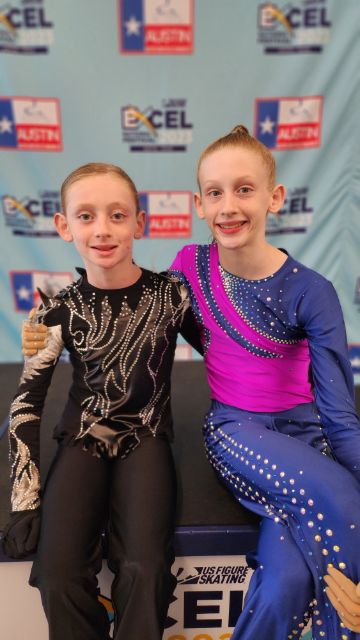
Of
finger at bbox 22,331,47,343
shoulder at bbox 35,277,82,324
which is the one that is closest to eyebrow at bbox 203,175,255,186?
shoulder at bbox 35,277,82,324

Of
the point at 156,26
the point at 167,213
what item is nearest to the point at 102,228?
the point at 167,213

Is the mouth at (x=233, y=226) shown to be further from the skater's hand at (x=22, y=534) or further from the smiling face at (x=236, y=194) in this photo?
the skater's hand at (x=22, y=534)

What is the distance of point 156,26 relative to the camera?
1844 millimetres

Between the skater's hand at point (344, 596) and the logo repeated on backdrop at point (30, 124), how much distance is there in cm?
182

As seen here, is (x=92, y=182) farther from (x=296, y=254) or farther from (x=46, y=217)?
(x=296, y=254)

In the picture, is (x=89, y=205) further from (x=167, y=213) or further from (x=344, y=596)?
(x=167, y=213)

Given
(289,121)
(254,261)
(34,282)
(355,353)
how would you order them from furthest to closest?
(355,353), (34,282), (289,121), (254,261)

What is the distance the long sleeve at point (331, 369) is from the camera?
880mm

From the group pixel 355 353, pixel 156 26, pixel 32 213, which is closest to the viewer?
pixel 156 26

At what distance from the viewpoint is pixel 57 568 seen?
82cm

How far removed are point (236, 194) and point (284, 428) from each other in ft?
1.63

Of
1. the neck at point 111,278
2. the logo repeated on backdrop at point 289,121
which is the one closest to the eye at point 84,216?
the neck at point 111,278

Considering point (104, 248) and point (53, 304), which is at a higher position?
point (104, 248)

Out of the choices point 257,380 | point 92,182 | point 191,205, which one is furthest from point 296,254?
point 92,182
